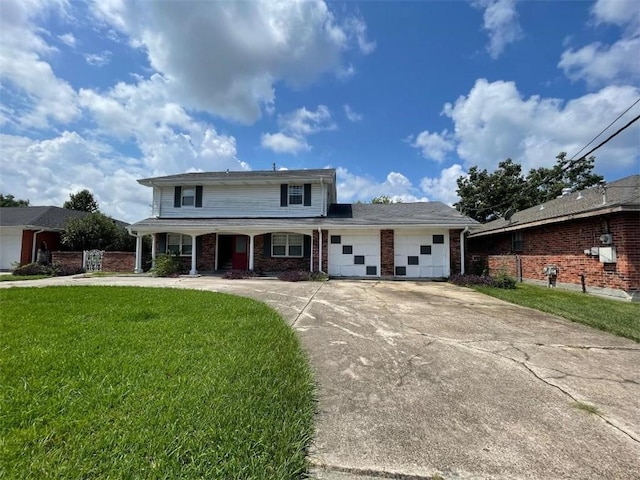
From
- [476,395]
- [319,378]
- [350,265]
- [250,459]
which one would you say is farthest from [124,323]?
[350,265]

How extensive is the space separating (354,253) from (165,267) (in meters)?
9.22

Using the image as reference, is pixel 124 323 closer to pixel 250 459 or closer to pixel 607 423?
pixel 250 459

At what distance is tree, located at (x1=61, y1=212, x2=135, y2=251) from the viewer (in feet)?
62.9

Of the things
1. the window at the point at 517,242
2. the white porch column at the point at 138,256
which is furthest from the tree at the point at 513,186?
the white porch column at the point at 138,256

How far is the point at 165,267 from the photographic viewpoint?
15.0 metres

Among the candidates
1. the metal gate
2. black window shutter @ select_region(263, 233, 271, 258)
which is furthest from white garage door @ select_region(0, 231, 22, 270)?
black window shutter @ select_region(263, 233, 271, 258)

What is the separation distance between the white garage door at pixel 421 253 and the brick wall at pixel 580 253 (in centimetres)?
339

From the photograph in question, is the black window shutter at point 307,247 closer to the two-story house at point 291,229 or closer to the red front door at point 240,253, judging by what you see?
the two-story house at point 291,229

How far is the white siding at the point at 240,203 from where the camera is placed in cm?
1703

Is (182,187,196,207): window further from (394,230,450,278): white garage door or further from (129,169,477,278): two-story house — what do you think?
(394,230,450,278): white garage door

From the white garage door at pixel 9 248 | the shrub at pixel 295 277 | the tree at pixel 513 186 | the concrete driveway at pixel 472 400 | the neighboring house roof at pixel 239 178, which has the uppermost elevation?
the tree at pixel 513 186

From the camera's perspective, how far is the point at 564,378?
3439 mm

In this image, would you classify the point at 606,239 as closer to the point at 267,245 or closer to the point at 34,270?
the point at 267,245

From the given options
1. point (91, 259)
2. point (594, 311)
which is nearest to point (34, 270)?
point (91, 259)
